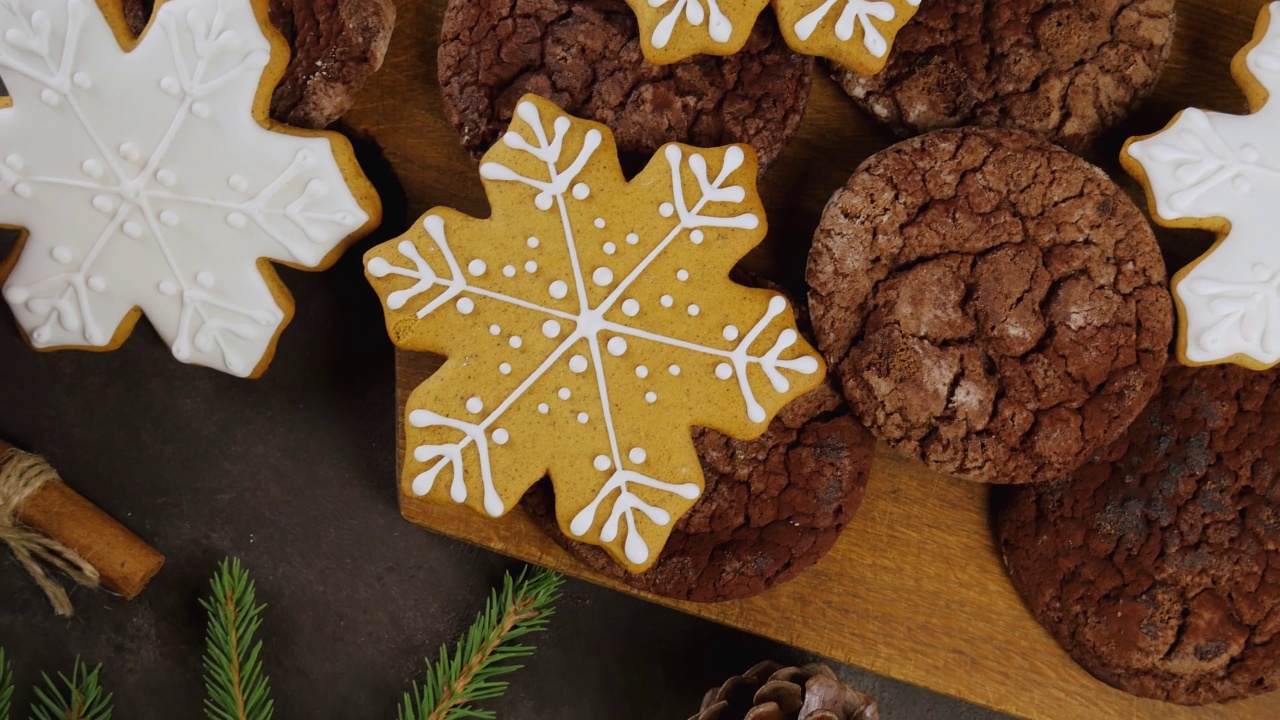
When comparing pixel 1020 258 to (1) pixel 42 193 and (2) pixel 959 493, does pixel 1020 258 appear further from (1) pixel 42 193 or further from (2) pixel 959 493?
(1) pixel 42 193

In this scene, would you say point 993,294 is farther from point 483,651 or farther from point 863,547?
point 483,651

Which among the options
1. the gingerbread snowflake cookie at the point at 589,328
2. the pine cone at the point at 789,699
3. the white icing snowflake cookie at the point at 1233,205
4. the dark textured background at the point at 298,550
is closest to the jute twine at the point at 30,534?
the dark textured background at the point at 298,550

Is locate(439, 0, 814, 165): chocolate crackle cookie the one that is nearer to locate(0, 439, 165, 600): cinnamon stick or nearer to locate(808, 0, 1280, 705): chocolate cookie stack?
locate(808, 0, 1280, 705): chocolate cookie stack

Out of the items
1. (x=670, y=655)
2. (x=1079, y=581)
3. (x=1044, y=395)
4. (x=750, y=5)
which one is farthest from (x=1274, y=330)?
(x=670, y=655)

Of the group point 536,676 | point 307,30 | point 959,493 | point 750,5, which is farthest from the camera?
point 536,676

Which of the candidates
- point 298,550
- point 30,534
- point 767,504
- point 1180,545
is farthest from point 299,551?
point 1180,545

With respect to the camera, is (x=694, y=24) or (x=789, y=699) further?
(x=789, y=699)

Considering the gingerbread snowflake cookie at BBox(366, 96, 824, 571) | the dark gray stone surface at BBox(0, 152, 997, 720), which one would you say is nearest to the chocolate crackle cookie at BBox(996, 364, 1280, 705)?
the dark gray stone surface at BBox(0, 152, 997, 720)
